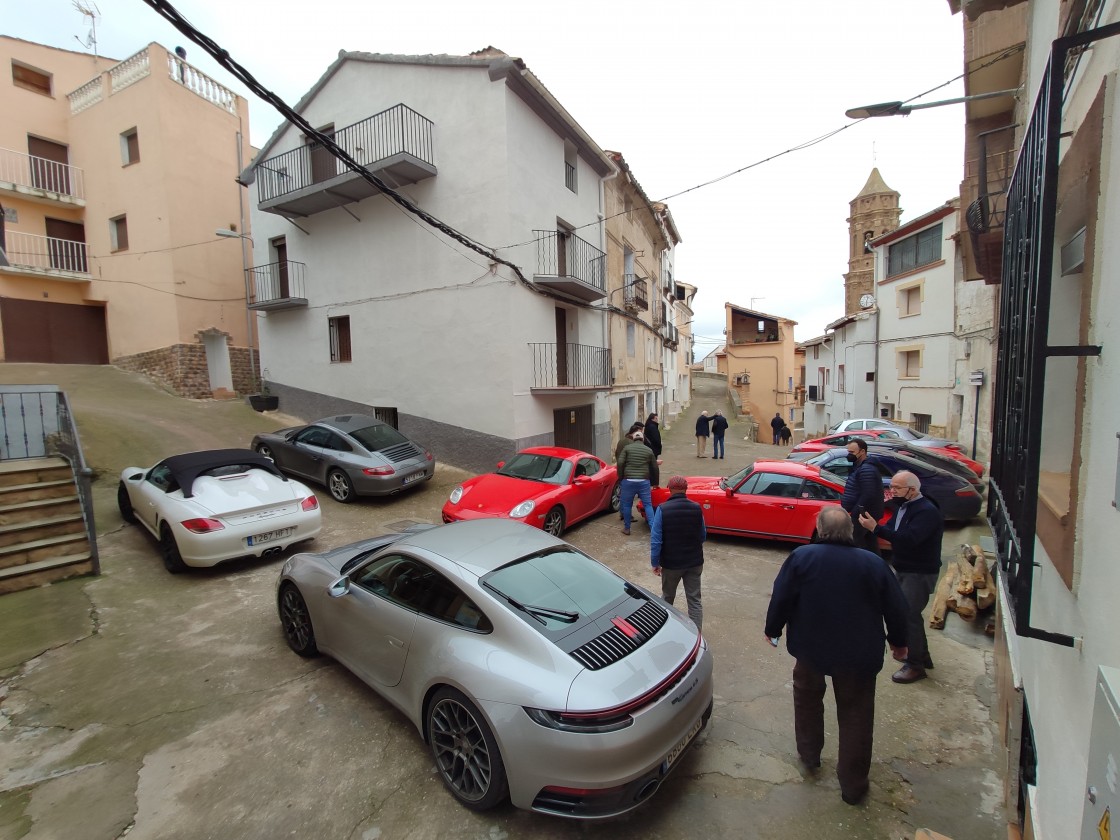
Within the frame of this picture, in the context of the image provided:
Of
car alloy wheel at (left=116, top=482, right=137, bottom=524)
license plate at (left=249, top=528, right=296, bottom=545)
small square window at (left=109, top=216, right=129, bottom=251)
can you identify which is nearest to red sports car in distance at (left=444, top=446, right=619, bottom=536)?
license plate at (left=249, top=528, right=296, bottom=545)

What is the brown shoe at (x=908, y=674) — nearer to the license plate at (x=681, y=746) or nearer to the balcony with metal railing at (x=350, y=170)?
the license plate at (x=681, y=746)

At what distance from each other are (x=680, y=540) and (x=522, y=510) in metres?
3.07

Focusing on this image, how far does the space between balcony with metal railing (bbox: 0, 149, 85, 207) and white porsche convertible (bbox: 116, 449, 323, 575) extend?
50.7ft

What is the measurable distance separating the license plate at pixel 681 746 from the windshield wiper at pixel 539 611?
33.7 inches

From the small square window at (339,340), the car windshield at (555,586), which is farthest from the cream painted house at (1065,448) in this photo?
the small square window at (339,340)

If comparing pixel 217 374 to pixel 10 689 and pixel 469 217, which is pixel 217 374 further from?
pixel 10 689

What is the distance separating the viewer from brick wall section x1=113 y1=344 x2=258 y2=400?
15289 millimetres

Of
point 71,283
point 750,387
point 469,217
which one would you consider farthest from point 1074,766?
point 750,387

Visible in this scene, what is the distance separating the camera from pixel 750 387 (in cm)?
3725

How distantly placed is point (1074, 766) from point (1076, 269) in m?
2.52

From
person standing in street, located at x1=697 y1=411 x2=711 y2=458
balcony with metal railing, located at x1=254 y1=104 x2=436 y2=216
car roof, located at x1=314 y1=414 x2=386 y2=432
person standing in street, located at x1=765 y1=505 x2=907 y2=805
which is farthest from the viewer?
person standing in street, located at x1=697 y1=411 x2=711 y2=458

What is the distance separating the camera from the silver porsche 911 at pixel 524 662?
246cm

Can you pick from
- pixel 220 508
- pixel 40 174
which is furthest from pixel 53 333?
pixel 220 508

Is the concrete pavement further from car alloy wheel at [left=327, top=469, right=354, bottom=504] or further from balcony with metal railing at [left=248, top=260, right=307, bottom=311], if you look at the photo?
balcony with metal railing at [left=248, top=260, right=307, bottom=311]
